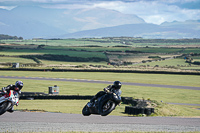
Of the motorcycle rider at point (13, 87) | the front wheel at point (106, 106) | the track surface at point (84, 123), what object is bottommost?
the track surface at point (84, 123)

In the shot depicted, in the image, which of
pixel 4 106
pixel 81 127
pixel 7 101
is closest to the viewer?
pixel 4 106

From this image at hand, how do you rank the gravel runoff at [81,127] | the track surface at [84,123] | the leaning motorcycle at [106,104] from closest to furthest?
1. the leaning motorcycle at [106,104]
2. the gravel runoff at [81,127]
3. the track surface at [84,123]

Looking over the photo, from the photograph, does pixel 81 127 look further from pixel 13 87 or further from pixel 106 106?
pixel 106 106

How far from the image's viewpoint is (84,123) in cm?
2783

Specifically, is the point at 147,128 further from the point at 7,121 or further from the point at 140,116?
the point at 7,121

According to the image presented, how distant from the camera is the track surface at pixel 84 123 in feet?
83.0

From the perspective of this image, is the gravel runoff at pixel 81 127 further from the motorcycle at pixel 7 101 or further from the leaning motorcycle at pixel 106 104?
the leaning motorcycle at pixel 106 104

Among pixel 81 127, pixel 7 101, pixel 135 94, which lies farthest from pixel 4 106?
pixel 135 94

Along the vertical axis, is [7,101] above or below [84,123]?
above

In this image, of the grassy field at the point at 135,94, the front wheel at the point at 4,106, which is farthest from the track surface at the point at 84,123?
the front wheel at the point at 4,106

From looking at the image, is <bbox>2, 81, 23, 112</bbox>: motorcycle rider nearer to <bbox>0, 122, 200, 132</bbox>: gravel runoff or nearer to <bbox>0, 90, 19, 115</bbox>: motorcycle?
<bbox>0, 90, 19, 115</bbox>: motorcycle

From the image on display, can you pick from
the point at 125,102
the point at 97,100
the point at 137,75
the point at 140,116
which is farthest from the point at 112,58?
the point at 97,100

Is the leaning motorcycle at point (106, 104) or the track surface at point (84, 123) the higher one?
the leaning motorcycle at point (106, 104)

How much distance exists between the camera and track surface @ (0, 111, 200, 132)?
83.0ft
